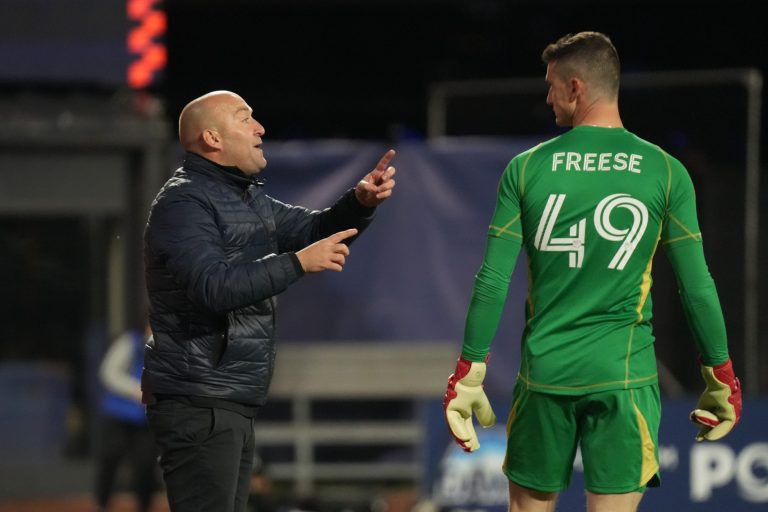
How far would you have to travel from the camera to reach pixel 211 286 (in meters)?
4.54

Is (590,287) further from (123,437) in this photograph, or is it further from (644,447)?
(123,437)

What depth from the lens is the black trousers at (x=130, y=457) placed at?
32.9 ft

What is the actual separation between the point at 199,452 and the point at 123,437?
221 inches

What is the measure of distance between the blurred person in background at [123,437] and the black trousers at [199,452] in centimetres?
526

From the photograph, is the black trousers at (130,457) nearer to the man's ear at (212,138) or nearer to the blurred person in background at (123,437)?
the blurred person in background at (123,437)

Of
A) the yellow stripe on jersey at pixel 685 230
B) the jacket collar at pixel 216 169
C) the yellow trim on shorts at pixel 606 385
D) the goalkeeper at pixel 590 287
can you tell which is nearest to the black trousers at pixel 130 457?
the jacket collar at pixel 216 169

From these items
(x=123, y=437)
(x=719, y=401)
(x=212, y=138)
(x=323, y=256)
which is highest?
(x=212, y=138)

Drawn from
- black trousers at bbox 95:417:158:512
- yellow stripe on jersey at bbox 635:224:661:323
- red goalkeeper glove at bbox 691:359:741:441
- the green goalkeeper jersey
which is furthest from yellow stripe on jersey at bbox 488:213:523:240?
black trousers at bbox 95:417:158:512

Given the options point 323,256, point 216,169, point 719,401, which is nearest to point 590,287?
point 719,401

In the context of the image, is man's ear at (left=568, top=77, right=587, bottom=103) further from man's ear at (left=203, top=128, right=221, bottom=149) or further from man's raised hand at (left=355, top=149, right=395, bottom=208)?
man's ear at (left=203, top=128, right=221, bottom=149)

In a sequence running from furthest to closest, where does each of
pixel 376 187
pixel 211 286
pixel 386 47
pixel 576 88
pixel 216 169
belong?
pixel 386 47 → pixel 376 187 → pixel 216 169 → pixel 576 88 → pixel 211 286

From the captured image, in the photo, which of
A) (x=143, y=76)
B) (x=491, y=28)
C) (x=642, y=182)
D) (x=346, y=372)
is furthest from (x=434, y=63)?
(x=642, y=182)

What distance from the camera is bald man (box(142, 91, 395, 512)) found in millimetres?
4629

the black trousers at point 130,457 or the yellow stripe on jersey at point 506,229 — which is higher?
the yellow stripe on jersey at point 506,229
